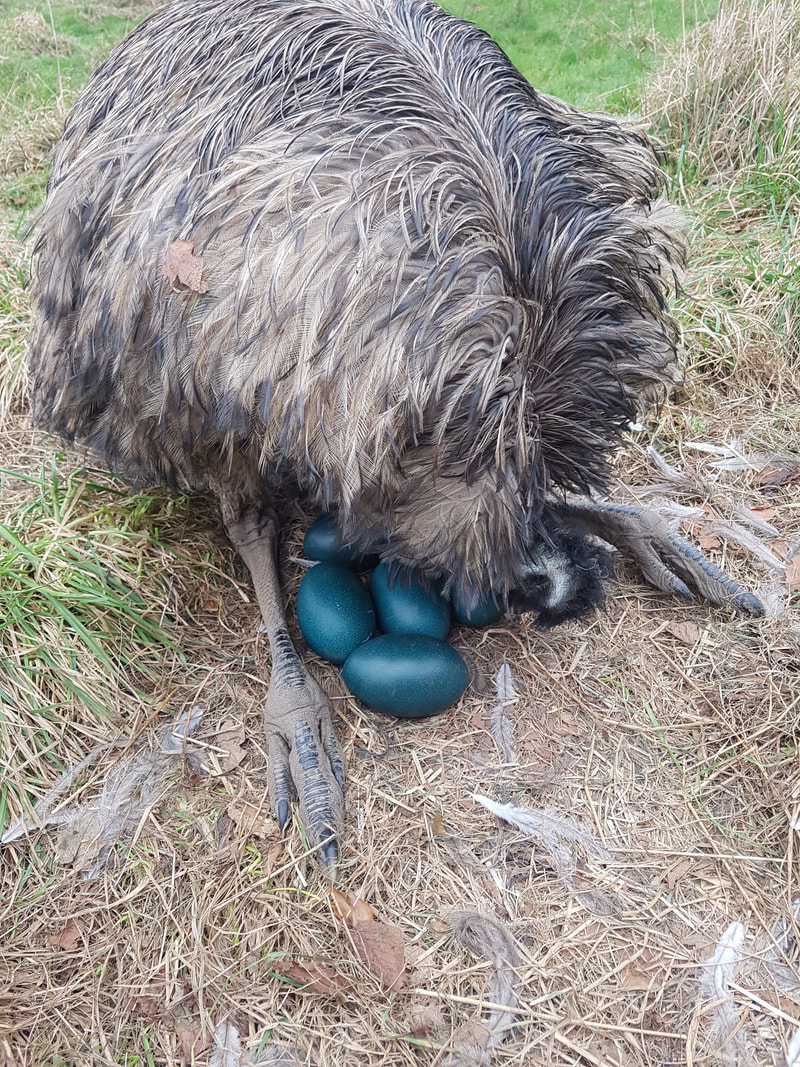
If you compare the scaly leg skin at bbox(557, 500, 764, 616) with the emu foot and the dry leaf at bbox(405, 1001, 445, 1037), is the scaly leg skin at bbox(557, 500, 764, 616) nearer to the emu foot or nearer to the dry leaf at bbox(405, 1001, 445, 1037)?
the emu foot

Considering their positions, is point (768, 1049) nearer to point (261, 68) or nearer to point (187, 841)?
point (187, 841)

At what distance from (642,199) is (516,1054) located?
2.19 meters

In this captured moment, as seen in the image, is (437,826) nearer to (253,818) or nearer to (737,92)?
(253,818)

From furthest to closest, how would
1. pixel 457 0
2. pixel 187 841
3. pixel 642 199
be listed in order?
pixel 457 0
pixel 642 199
pixel 187 841

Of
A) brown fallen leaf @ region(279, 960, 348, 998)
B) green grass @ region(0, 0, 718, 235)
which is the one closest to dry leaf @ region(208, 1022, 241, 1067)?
brown fallen leaf @ region(279, 960, 348, 998)

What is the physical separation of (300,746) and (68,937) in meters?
0.70

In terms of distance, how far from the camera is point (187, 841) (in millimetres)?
2311

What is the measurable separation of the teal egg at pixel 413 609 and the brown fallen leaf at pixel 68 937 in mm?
1101

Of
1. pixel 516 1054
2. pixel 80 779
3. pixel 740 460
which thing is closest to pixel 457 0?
pixel 740 460

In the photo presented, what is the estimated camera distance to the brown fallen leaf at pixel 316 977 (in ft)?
6.61

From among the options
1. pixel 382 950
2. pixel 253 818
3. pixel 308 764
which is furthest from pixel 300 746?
pixel 382 950

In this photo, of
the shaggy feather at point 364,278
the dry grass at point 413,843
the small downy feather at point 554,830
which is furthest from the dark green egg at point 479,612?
the small downy feather at point 554,830

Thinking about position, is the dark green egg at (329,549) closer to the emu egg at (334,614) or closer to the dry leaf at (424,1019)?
the emu egg at (334,614)

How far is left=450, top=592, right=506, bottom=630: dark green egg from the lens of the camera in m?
2.48
